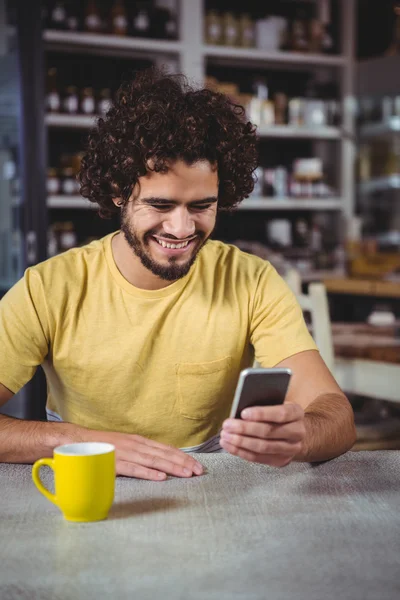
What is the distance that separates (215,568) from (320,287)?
71.8 inches

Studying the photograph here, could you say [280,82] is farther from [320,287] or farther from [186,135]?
[186,135]

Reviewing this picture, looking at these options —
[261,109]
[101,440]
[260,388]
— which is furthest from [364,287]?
[260,388]

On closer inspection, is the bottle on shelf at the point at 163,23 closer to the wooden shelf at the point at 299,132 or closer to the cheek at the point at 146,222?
the wooden shelf at the point at 299,132

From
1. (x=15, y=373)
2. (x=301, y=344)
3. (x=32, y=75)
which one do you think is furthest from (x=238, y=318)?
(x=32, y=75)

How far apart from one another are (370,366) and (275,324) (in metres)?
1.17

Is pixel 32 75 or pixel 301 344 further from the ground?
pixel 32 75

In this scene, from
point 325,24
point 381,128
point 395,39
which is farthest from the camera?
point 395,39


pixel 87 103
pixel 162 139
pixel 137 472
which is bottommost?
pixel 137 472

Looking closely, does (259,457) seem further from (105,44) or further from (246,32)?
(246,32)

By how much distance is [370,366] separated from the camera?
8.49 ft

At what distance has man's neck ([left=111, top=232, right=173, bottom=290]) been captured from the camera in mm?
1507

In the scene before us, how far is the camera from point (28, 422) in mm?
1318

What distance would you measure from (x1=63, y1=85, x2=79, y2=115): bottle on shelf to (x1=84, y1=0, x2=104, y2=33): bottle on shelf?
0.34 meters

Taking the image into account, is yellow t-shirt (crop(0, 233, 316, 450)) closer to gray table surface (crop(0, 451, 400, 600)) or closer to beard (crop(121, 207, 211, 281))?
beard (crop(121, 207, 211, 281))
